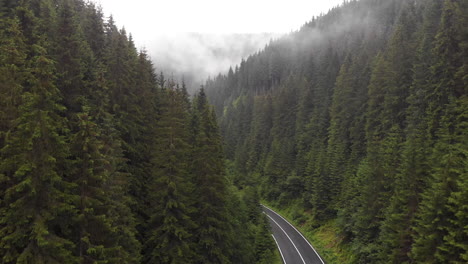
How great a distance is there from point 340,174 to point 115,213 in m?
36.4

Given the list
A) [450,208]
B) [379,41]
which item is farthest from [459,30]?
[379,41]

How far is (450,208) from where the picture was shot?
55.7 ft

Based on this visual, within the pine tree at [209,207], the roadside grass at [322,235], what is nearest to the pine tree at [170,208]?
the pine tree at [209,207]

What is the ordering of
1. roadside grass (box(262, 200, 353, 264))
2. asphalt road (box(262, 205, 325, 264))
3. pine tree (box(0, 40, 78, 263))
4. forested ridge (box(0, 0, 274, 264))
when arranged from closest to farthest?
pine tree (box(0, 40, 78, 263)), forested ridge (box(0, 0, 274, 264)), roadside grass (box(262, 200, 353, 264)), asphalt road (box(262, 205, 325, 264))

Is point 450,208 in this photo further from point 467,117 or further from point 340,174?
point 340,174

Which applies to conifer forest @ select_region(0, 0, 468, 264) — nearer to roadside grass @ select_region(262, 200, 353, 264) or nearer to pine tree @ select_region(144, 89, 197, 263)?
pine tree @ select_region(144, 89, 197, 263)

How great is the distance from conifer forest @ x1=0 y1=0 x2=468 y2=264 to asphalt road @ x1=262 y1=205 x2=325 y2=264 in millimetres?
1768

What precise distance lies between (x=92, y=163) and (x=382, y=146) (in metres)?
34.2

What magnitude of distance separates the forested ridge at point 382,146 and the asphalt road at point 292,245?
3076 mm

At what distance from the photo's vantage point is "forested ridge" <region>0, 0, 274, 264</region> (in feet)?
37.5

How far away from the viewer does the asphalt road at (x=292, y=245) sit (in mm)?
36781

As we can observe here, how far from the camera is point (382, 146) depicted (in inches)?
1435

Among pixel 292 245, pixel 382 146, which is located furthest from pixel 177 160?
pixel 292 245

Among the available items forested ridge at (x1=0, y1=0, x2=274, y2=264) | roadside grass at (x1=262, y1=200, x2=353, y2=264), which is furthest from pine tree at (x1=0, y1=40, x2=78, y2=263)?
roadside grass at (x1=262, y1=200, x2=353, y2=264)
